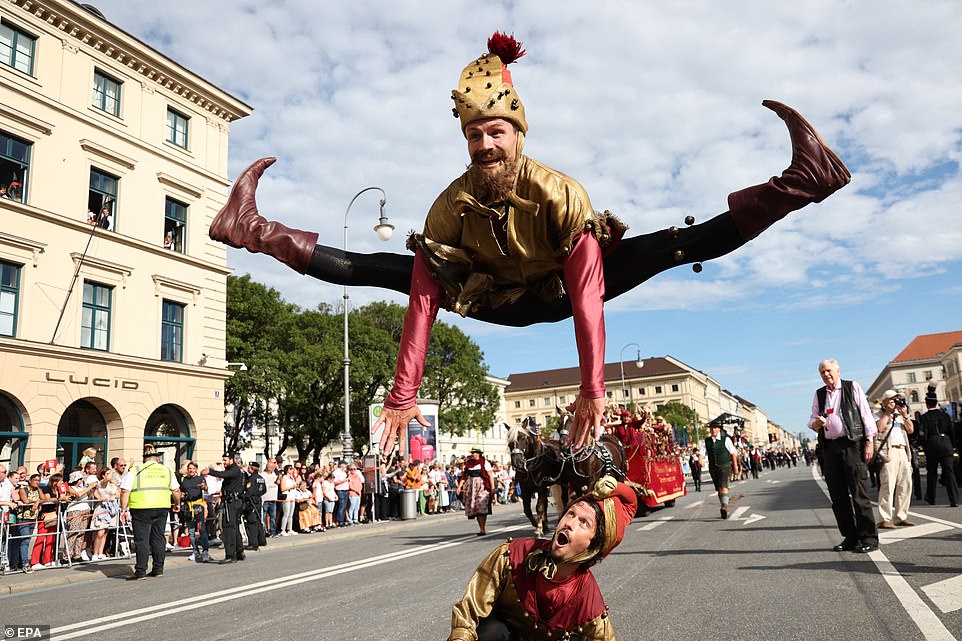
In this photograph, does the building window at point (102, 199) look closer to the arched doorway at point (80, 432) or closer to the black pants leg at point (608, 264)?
the arched doorway at point (80, 432)

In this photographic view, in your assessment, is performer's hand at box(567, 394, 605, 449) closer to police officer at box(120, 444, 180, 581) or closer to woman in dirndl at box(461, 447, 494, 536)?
police officer at box(120, 444, 180, 581)

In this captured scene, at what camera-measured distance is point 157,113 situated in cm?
2383

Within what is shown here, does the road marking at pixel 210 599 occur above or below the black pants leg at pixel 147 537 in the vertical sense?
below

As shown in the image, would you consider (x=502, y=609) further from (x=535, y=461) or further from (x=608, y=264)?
(x=535, y=461)

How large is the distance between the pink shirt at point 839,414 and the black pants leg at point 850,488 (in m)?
0.13

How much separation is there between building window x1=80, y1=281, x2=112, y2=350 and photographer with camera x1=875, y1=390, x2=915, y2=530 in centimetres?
2092

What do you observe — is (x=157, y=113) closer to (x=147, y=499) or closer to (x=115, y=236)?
(x=115, y=236)

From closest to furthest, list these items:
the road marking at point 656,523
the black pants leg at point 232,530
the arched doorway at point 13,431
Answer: the black pants leg at point 232,530 < the road marking at point 656,523 < the arched doorway at point 13,431

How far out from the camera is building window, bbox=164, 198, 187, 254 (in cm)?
2414

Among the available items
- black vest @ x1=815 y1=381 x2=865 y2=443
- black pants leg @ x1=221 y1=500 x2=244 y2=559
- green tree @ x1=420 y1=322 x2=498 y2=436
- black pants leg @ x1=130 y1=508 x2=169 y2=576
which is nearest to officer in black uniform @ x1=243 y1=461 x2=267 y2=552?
black pants leg @ x1=221 y1=500 x2=244 y2=559

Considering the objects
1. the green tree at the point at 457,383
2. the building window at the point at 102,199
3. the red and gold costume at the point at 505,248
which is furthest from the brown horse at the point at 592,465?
the green tree at the point at 457,383

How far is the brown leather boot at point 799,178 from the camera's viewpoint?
90.8 inches

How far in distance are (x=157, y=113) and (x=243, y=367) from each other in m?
Answer: 13.8

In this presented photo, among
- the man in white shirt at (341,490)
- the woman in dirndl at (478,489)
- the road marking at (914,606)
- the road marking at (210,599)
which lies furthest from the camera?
the man in white shirt at (341,490)
